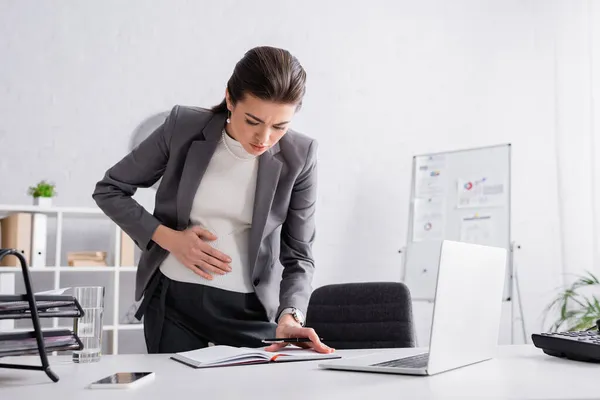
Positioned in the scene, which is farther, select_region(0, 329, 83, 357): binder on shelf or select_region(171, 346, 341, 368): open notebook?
select_region(171, 346, 341, 368): open notebook

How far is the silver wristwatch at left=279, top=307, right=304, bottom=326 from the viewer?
164 cm

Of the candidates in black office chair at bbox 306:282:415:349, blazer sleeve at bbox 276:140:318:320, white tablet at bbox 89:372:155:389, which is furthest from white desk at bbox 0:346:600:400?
black office chair at bbox 306:282:415:349

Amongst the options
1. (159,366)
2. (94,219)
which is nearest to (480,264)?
(159,366)

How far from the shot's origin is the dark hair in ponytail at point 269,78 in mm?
1640

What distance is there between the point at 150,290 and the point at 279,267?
346mm

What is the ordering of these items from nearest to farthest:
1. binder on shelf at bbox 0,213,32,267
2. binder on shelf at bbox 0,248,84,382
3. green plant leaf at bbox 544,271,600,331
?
binder on shelf at bbox 0,248,84,382 → binder on shelf at bbox 0,213,32,267 → green plant leaf at bbox 544,271,600,331

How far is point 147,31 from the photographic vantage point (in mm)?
3879

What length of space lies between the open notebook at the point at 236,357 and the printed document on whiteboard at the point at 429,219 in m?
2.67

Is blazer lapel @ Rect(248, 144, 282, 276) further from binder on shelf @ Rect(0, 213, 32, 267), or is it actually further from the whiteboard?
the whiteboard

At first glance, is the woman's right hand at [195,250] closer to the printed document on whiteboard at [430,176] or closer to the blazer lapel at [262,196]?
the blazer lapel at [262,196]

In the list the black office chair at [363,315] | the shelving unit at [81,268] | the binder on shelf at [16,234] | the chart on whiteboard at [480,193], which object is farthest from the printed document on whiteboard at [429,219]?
the binder on shelf at [16,234]

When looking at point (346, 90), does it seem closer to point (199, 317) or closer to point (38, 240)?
point (38, 240)

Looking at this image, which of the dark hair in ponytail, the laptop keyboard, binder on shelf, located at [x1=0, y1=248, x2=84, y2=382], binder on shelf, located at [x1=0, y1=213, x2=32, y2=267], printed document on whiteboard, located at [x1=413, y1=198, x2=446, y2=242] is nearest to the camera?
binder on shelf, located at [x1=0, y1=248, x2=84, y2=382]

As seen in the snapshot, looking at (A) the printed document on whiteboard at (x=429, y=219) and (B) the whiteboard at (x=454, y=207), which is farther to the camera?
(A) the printed document on whiteboard at (x=429, y=219)
